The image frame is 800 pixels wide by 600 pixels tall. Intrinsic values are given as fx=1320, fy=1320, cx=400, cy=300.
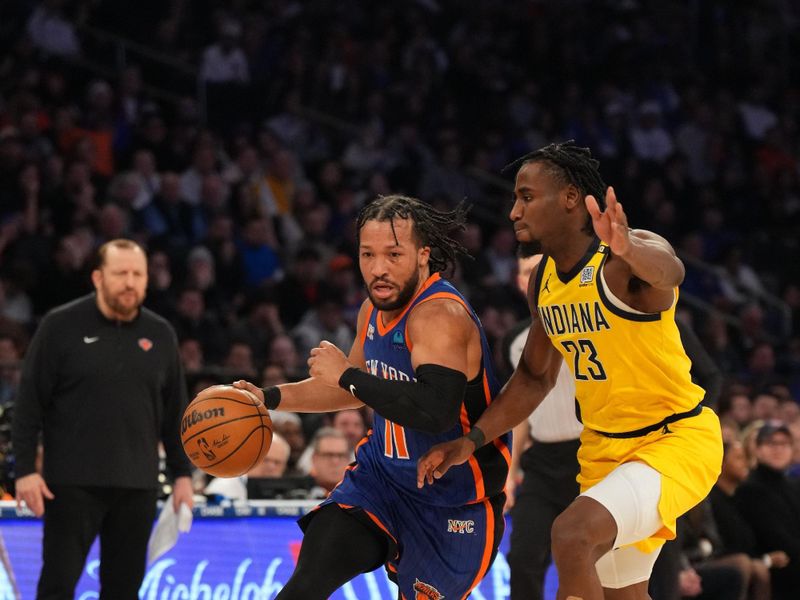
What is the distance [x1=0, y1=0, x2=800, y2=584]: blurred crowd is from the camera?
1042 cm

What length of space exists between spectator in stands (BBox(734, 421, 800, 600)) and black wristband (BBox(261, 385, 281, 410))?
455 cm

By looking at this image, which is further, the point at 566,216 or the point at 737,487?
the point at 737,487

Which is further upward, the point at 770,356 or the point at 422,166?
the point at 422,166

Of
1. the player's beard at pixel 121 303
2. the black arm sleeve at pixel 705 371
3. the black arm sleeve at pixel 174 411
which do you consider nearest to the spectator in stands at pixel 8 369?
the black arm sleeve at pixel 174 411

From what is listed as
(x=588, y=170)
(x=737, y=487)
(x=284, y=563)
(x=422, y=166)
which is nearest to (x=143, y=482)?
(x=284, y=563)

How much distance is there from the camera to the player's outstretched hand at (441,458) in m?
4.61

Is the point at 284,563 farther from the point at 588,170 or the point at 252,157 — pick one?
the point at 252,157

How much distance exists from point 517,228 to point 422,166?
907cm

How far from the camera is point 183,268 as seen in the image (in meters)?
10.8

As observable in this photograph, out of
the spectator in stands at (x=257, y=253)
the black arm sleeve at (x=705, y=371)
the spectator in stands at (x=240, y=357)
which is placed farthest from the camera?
Result: the spectator in stands at (x=257, y=253)

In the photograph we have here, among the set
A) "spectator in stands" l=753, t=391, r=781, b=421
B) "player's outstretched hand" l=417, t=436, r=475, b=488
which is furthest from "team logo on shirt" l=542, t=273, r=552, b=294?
"spectator in stands" l=753, t=391, r=781, b=421

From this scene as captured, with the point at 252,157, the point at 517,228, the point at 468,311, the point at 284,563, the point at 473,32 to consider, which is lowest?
the point at 284,563

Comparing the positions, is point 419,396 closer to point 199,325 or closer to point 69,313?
point 69,313

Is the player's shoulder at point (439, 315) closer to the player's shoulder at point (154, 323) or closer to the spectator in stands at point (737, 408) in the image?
the player's shoulder at point (154, 323)
